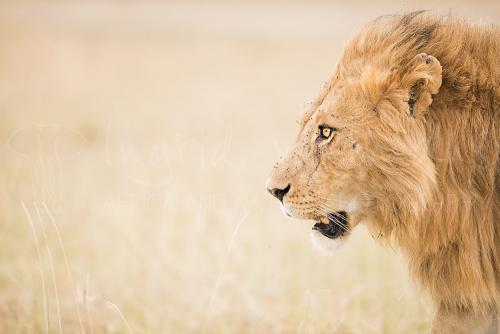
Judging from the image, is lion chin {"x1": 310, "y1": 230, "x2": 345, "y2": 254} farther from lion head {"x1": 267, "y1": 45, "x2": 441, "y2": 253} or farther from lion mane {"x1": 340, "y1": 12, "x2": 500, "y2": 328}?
lion mane {"x1": 340, "y1": 12, "x2": 500, "y2": 328}

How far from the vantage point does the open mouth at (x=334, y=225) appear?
3.01 meters

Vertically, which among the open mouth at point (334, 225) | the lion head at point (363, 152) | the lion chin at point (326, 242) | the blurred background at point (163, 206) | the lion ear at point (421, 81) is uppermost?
the lion ear at point (421, 81)

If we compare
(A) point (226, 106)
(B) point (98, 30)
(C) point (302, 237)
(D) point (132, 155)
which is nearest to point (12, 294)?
(C) point (302, 237)

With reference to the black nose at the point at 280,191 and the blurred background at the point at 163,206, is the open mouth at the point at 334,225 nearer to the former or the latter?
the black nose at the point at 280,191

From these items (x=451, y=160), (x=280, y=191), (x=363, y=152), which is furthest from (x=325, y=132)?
(x=451, y=160)

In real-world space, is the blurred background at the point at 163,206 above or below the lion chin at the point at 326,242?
below

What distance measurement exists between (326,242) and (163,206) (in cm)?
391

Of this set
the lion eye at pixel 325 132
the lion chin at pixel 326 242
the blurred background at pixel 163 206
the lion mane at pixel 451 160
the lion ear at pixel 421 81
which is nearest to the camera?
the lion ear at pixel 421 81

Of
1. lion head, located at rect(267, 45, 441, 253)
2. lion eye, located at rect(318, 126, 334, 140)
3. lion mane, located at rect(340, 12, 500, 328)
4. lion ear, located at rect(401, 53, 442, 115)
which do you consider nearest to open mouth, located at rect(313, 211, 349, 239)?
lion head, located at rect(267, 45, 441, 253)

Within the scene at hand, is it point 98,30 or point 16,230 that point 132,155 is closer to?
point 16,230

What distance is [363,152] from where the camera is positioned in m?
2.85

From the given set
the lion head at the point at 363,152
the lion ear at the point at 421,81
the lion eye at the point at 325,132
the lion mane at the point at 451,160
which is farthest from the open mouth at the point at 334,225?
the lion ear at the point at 421,81

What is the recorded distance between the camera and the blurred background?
Answer: 444cm

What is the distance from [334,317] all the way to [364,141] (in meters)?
1.90
